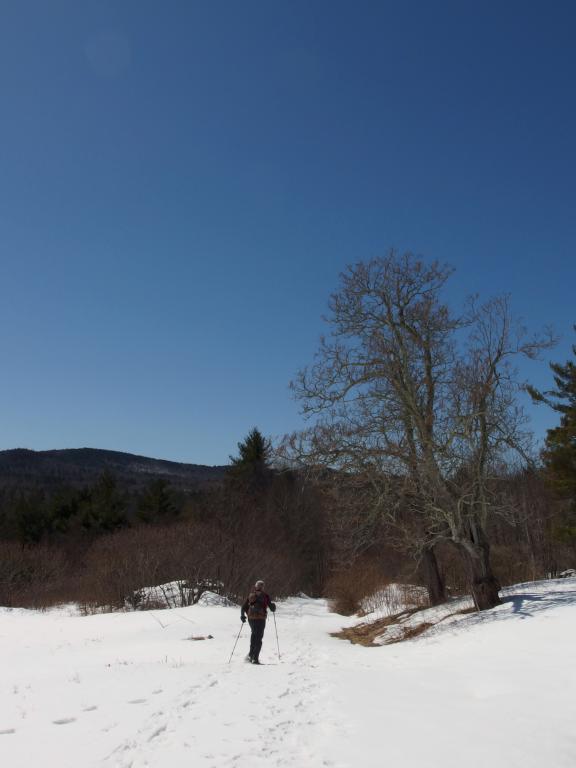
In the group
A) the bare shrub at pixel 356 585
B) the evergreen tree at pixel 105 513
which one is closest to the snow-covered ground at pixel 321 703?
the bare shrub at pixel 356 585

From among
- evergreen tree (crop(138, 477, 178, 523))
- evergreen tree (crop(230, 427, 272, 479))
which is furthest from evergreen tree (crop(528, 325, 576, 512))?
evergreen tree (crop(138, 477, 178, 523))

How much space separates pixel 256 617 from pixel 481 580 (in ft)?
22.1

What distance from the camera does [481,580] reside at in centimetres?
1576

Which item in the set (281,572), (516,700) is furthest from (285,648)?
(281,572)

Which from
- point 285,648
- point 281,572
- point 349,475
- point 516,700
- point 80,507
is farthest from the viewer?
point 80,507

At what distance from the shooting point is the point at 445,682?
29.6ft

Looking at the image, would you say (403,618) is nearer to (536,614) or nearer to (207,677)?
(536,614)

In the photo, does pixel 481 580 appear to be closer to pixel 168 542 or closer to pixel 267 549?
pixel 168 542

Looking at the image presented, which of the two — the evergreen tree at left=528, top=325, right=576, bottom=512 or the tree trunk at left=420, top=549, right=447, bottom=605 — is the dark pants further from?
the evergreen tree at left=528, top=325, right=576, bottom=512

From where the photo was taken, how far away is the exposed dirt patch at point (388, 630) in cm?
1634

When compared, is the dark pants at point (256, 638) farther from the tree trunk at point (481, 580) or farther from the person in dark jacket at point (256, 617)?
the tree trunk at point (481, 580)

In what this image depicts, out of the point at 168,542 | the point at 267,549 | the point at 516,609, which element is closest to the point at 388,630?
the point at 516,609

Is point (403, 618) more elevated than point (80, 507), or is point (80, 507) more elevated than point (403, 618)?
point (80, 507)

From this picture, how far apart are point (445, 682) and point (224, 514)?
33.2 meters
